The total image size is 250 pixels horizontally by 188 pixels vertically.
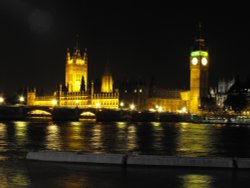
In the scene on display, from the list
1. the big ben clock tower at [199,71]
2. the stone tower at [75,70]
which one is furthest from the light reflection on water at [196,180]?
the stone tower at [75,70]

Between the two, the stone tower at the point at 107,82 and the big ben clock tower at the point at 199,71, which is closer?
the stone tower at the point at 107,82

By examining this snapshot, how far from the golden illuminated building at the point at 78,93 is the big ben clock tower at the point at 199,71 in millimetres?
24811

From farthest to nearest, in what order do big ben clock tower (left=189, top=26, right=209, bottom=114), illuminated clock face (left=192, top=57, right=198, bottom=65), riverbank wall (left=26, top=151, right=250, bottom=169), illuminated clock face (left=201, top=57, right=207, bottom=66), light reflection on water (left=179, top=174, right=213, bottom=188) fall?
1. illuminated clock face (left=192, top=57, right=198, bottom=65)
2. illuminated clock face (left=201, top=57, right=207, bottom=66)
3. big ben clock tower (left=189, top=26, right=209, bottom=114)
4. riverbank wall (left=26, top=151, right=250, bottom=169)
5. light reflection on water (left=179, top=174, right=213, bottom=188)

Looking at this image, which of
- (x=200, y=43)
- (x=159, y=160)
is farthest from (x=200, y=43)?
(x=159, y=160)

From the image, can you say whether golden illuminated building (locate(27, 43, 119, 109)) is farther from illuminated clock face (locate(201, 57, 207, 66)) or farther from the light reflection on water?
the light reflection on water

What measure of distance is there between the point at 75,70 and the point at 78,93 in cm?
2313

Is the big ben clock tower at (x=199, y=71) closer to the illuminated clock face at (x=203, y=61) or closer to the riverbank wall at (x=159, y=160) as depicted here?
the illuminated clock face at (x=203, y=61)

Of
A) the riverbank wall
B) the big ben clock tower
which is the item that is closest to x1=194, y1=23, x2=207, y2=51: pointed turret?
the big ben clock tower

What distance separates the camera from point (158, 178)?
1458cm

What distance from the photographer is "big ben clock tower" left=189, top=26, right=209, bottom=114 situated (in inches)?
5669

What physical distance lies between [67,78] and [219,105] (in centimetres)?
4998

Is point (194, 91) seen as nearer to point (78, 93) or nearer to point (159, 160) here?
point (78, 93)

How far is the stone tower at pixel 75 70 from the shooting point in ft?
531

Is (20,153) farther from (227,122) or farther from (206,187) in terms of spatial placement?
(227,122)
